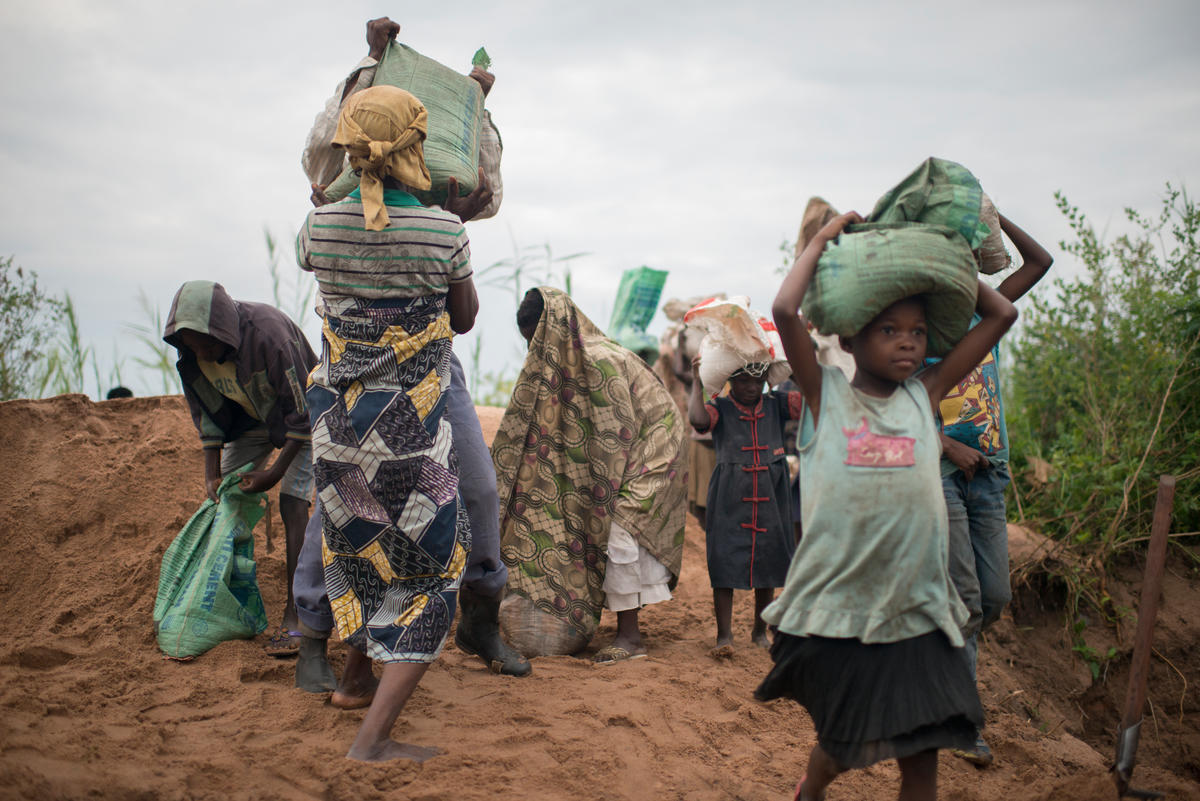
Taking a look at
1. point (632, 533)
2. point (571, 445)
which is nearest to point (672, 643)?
point (632, 533)

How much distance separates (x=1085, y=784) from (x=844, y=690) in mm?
1241

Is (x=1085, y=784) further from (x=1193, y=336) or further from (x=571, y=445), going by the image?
(x=1193, y=336)

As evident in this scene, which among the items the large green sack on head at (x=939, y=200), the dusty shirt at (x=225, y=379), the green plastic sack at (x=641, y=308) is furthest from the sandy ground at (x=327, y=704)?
the green plastic sack at (x=641, y=308)

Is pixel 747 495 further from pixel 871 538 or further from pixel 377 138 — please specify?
pixel 377 138

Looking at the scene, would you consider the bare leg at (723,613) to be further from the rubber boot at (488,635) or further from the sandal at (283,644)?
the sandal at (283,644)

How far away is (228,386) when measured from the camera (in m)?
3.98

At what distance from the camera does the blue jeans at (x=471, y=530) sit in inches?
135

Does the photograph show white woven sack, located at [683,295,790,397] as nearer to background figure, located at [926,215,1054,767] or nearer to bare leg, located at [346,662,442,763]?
background figure, located at [926,215,1054,767]

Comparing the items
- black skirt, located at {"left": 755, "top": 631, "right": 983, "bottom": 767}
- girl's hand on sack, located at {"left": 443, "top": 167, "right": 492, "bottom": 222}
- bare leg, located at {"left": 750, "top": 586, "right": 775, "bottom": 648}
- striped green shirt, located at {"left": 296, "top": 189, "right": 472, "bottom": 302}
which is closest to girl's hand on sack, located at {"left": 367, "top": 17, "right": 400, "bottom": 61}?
girl's hand on sack, located at {"left": 443, "top": 167, "right": 492, "bottom": 222}

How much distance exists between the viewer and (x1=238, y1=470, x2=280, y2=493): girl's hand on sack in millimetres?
4031

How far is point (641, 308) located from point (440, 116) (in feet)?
17.3

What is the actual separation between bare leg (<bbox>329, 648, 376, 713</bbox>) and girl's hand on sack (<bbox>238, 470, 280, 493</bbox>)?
1.05 meters

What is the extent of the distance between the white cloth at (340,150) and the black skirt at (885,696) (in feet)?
7.27

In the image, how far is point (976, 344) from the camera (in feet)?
8.55
